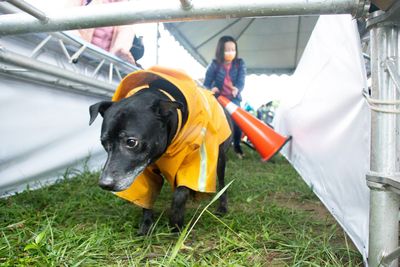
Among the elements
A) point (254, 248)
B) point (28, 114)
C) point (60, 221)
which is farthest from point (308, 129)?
point (28, 114)

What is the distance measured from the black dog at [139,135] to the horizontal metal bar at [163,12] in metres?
0.42

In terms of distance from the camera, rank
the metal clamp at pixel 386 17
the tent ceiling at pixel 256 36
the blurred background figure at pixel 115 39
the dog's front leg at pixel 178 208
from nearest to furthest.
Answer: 1. the metal clamp at pixel 386 17
2. the dog's front leg at pixel 178 208
3. the blurred background figure at pixel 115 39
4. the tent ceiling at pixel 256 36

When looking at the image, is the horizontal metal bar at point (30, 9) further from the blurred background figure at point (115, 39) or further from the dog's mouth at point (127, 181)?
the blurred background figure at point (115, 39)

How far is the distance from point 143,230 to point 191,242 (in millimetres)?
267

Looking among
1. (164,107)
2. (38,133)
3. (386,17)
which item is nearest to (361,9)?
(386,17)

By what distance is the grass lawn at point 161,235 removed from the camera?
1.24 m

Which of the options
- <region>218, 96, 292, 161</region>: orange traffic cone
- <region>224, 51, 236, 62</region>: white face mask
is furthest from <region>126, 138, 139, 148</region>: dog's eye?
<region>224, 51, 236, 62</region>: white face mask

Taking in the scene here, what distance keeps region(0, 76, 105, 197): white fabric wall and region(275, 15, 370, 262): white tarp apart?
6.34ft

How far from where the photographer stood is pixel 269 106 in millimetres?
9250

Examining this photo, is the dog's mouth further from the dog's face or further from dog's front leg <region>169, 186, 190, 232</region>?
dog's front leg <region>169, 186, 190, 232</region>

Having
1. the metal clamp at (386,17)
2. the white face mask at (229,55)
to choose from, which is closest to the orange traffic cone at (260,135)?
the white face mask at (229,55)

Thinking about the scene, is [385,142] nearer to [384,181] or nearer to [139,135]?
[384,181]

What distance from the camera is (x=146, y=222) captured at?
5.39 ft

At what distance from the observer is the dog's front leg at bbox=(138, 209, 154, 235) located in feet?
5.19
